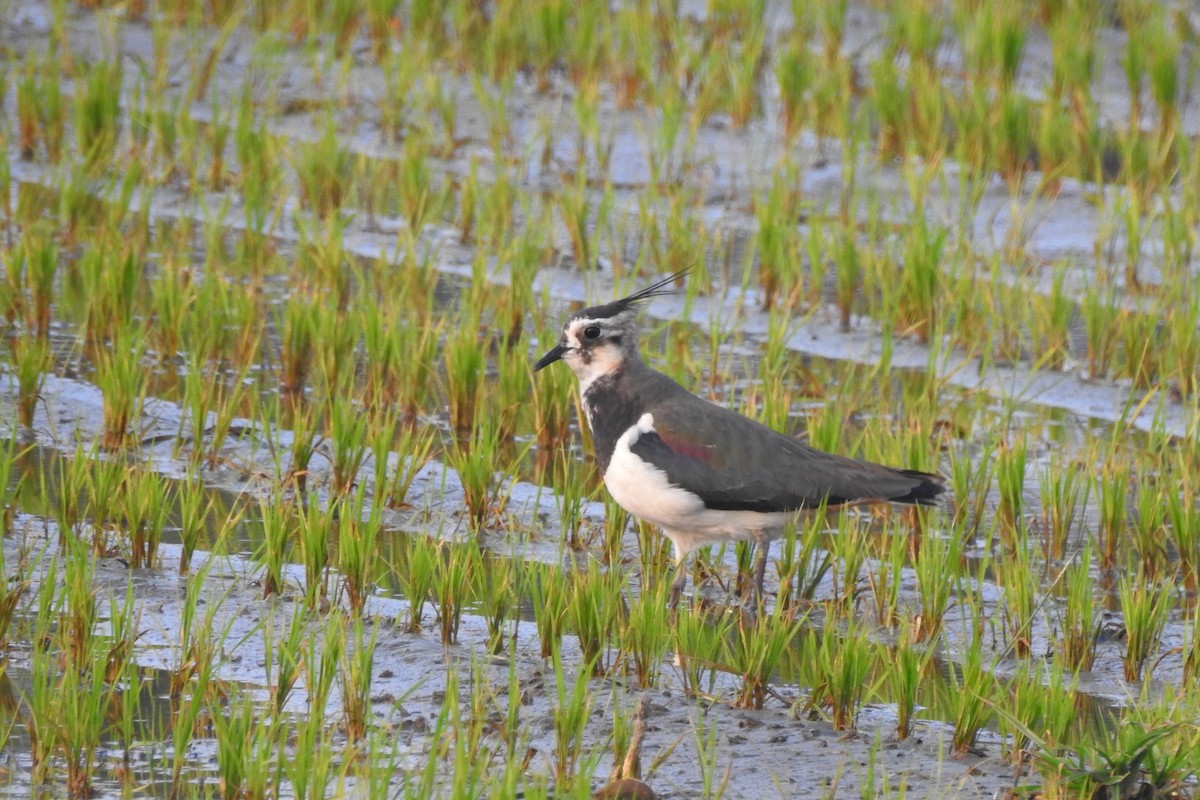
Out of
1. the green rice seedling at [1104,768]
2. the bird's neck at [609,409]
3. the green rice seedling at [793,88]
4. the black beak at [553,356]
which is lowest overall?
the green rice seedling at [1104,768]

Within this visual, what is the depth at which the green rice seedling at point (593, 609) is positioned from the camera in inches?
152

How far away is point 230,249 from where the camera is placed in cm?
712

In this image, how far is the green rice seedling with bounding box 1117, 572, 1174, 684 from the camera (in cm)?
399

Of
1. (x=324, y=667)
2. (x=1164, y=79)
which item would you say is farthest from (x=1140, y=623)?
(x=1164, y=79)

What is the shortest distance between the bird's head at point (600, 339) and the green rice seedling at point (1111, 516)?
4.11 feet

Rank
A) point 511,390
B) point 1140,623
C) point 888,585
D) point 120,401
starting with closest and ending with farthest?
point 1140,623
point 888,585
point 120,401
point 511,390

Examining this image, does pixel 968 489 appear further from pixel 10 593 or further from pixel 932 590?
pixel 10 593

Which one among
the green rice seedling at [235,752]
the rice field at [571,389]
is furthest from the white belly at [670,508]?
the green rice seedling at [235,752]

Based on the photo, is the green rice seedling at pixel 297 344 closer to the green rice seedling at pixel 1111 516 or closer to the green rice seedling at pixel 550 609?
the green rice seedling at pixel 550 609

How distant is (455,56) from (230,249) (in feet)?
8.65

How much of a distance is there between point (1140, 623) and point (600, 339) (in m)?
1.47

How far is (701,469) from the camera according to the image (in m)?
4.30

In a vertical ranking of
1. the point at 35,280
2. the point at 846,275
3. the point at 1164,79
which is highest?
the point at 1164,79

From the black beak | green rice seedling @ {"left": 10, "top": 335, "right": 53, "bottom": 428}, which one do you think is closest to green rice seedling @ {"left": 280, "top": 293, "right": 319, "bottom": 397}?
green rice seedling @ {"left": 10, "top": 335, "right": 53, "bottom": 428}
